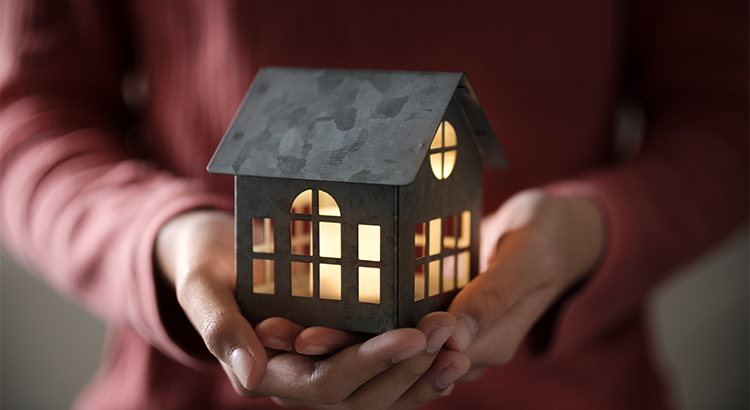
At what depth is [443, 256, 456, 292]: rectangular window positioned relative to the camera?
63 centimetres

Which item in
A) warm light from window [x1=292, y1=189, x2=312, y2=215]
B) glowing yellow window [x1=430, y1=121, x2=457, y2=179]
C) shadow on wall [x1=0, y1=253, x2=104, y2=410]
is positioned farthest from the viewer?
shadow on wall [x1=0, y1=253, x2=104, y2=410]

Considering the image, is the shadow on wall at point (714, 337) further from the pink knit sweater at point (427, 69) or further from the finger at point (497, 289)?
the finger at point (497, 289)

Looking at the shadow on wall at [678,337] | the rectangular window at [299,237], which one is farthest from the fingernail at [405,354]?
the shadow on wall at [678,337]

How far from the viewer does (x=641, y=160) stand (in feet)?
2.81

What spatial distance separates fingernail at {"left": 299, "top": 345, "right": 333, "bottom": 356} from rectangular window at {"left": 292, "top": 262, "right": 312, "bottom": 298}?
0.07 m

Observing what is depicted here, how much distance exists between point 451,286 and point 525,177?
0.93ft

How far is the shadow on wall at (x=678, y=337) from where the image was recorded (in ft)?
5.83

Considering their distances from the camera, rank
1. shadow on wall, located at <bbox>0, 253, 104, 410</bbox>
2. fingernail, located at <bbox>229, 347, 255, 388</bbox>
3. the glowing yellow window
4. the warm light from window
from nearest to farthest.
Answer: fingernail, located at <bbox>229, 347, 255, 388</bbox>, the glowing yellow window, the warm light from window, shadow on wall, located at <bbox>0, 253, 104, 410</bbox>

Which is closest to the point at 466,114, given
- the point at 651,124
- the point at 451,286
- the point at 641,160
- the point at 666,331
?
the point at 451,286

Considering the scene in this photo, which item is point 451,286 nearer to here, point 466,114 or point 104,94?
point 466,114

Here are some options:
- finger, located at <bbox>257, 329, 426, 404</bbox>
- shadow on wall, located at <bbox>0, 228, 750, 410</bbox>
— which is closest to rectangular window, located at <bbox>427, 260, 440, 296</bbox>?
finger, located at <bbox>257, 329, 426, 404</bbox>

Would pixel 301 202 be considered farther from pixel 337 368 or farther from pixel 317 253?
pixel 337 368

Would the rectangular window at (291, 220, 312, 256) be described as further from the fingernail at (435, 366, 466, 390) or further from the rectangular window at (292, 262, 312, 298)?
the fingernail at (435, 366, 466, 390)

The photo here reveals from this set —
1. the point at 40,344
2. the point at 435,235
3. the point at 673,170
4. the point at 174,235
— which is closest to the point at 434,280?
the point at 435,235
